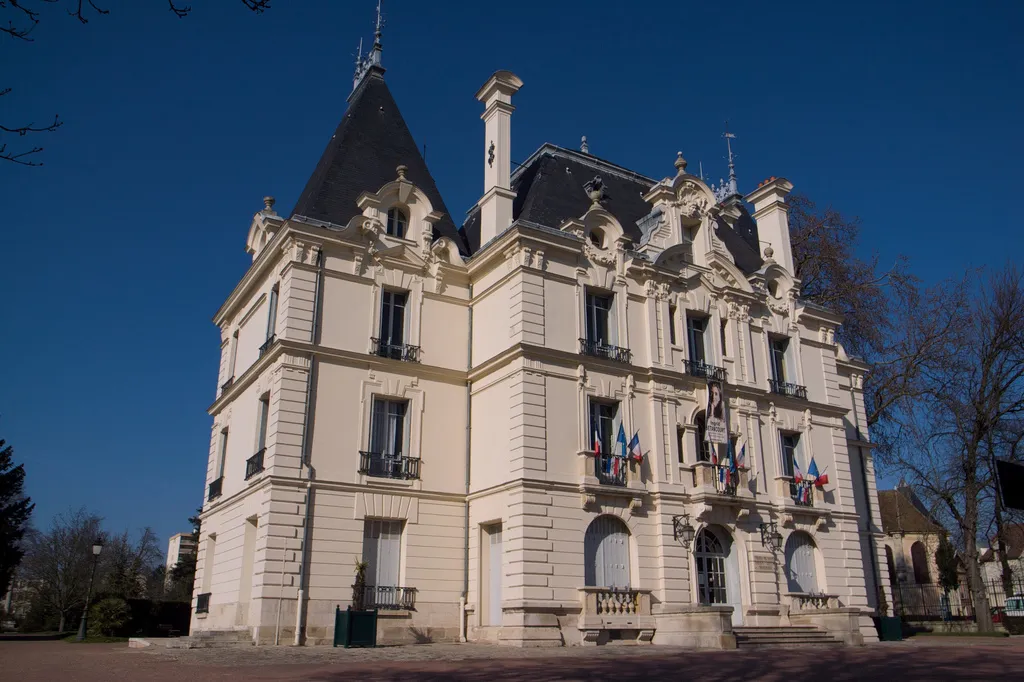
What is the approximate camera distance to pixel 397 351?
22.7 m

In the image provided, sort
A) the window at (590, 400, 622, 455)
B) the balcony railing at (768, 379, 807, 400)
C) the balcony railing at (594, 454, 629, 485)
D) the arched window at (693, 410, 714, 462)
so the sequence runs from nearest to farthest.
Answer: the balcony railing at (594, 454, 629, 485) < the window at (590, 400, 622, 455) < the arched window at (693, 410, 714, 462) < the balcony railing at (768, 379, 807, 400)

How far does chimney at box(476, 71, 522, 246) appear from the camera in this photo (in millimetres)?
24406

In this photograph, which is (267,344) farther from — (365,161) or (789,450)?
(789,450)

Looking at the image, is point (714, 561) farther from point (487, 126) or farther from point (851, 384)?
point (487, 126)

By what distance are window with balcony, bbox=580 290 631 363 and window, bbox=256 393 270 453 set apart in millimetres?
8811

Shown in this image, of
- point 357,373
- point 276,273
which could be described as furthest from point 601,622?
point 276,273

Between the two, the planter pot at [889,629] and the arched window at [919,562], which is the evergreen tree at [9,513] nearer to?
the planter pot at [889,629]

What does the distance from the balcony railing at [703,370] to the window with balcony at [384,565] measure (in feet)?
31.4

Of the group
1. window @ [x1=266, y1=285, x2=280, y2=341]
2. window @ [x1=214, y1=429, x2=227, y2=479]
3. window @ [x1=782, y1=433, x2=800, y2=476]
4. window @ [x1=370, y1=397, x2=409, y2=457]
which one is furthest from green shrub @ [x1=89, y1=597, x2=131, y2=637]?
window @ [x1=782, y1=433, x2=800, y2=476]

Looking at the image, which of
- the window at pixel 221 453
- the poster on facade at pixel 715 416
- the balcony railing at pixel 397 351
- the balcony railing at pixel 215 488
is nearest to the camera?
the balcony railing at pixel 397 351

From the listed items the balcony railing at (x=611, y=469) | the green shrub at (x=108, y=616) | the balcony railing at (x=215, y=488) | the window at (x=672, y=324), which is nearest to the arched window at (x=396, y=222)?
the window at (x=672, y=324)

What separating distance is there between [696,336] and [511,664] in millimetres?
14003

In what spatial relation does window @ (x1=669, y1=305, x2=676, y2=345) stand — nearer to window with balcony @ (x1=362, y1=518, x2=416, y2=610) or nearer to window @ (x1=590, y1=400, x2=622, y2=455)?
window @ (x1=590, y1=400, x2=622, y2=455)

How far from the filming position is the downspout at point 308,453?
19.1 metres
